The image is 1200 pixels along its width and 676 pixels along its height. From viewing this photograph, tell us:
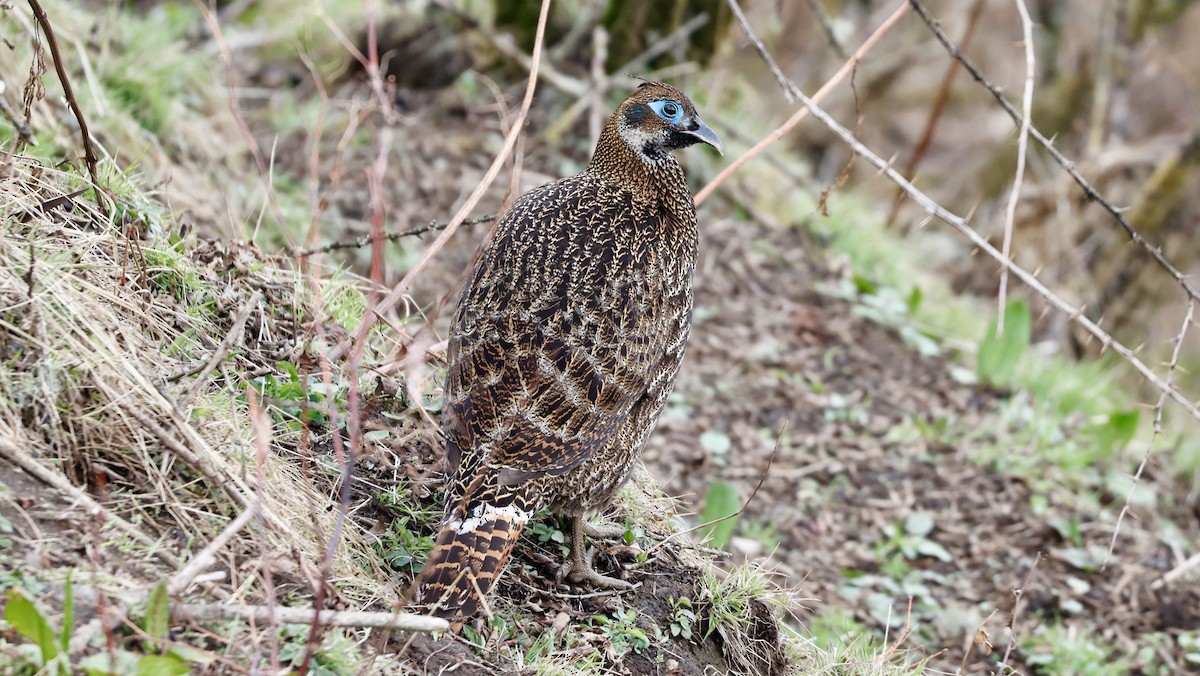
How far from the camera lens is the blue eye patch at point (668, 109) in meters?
4.53

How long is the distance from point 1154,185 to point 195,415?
8455 millimetres

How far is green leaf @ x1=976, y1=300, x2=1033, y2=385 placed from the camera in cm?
686

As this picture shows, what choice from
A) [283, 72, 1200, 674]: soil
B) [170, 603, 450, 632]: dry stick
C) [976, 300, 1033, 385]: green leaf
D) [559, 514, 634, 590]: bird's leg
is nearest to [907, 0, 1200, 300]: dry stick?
[283, 72, 1200, 674]: soil

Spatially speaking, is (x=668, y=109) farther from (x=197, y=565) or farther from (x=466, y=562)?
(x=197, y=565)

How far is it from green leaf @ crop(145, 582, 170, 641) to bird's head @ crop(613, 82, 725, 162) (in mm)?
2588

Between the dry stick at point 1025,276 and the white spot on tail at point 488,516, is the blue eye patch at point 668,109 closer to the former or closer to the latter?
the dry stick at point 1025,276

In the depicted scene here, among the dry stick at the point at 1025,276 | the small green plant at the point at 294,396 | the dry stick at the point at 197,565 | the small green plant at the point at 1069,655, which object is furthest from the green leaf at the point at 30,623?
the small green plant at the point at 1069,655

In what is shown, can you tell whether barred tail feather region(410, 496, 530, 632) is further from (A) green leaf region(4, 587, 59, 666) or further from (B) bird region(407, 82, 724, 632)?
(A) green leaf region(4, 587, 59, 666)

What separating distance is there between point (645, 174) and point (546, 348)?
3.29 ft

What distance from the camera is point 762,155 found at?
27.6 feet

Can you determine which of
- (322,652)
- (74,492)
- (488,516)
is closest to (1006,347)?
(488,516)

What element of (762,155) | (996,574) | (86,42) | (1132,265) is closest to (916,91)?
(1132,265)

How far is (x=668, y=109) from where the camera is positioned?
4.55m

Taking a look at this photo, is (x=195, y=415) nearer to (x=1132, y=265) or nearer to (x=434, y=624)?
(x=434, y=624)
